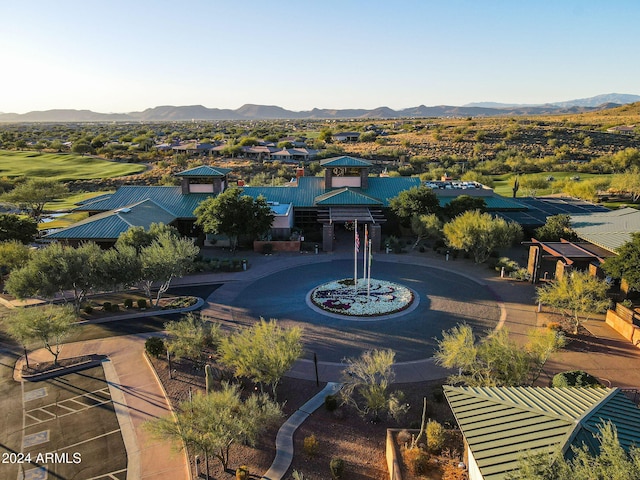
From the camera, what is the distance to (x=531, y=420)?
39.3 feet

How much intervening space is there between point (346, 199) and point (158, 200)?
19072mm

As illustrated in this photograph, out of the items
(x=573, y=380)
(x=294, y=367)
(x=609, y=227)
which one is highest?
(x=609, y=227)

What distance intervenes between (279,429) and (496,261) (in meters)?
26.7

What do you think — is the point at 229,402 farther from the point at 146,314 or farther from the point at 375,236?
the point at 375,236

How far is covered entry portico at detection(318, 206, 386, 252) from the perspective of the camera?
40500 mm

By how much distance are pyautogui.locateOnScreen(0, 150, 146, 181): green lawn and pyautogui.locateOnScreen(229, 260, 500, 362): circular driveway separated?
62.0m

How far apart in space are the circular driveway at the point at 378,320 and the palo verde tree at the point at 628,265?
23.3ft

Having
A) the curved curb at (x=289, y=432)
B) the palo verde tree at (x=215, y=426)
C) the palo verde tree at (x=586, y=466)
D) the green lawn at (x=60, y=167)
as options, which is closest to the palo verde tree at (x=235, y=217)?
the curved curb at (x=289, y=432)

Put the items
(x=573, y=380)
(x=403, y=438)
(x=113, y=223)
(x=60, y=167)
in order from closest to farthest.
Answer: (x=403, y=438)
(x=573, y=380)
(x=113, y=223)
(x=60, y=167)

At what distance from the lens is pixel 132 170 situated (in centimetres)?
8644

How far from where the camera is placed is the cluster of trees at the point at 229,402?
564 inches

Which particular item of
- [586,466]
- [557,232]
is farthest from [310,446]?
[557,232]

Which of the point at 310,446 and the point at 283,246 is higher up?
the point at 283,246

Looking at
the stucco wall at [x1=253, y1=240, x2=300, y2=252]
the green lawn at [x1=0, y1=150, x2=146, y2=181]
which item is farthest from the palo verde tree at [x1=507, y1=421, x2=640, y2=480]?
the green lawn at [x1=0, y1=150, x2=146, y2=181]
